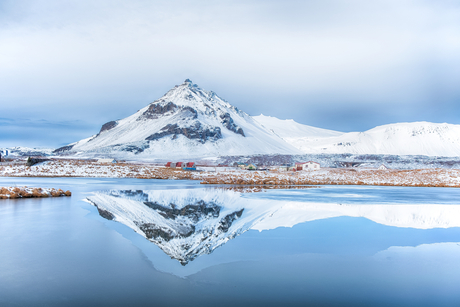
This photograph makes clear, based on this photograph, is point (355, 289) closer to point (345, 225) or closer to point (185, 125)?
point (345, 225)

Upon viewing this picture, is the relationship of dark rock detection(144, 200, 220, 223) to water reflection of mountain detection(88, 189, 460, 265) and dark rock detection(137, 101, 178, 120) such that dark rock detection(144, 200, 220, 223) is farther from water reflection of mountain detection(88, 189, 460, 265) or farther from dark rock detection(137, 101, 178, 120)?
dark rock detection(137, 101, 178, 120)

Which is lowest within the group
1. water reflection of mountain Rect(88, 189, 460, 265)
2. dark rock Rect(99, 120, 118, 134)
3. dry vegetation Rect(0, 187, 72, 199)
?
water reflection of mountain Rect(88, 189, 460, 265)

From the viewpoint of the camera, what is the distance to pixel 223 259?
6707 millimetres

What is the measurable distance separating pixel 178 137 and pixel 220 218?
148817 mm

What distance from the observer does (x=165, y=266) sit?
244 inches

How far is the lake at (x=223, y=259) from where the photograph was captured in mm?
4945

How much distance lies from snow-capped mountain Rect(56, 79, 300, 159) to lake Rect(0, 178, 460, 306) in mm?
122188

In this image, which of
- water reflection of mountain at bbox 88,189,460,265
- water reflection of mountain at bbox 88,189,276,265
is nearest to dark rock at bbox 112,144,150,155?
water reflection of mountain at bbox 88,189,460,265

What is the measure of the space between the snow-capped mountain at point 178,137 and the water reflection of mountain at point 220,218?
119m

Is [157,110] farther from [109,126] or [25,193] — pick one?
[25,193]

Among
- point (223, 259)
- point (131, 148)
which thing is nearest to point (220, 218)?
point (223, 259)

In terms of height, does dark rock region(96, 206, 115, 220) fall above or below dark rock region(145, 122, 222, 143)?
below

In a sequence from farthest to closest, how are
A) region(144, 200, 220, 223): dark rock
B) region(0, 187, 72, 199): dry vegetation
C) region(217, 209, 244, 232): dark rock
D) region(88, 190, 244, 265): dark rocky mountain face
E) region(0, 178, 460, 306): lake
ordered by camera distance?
region(0, 187, 72, 199): dry vegetation
region(144, 200, 220, 223): dark rock
region(217, 209, 244, 232): dark rock
region(88, 190, 244, 265): dark rocky mountain face
region(0, 178, 460, 306): lake

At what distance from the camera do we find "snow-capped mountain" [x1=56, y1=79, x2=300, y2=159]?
140 m
